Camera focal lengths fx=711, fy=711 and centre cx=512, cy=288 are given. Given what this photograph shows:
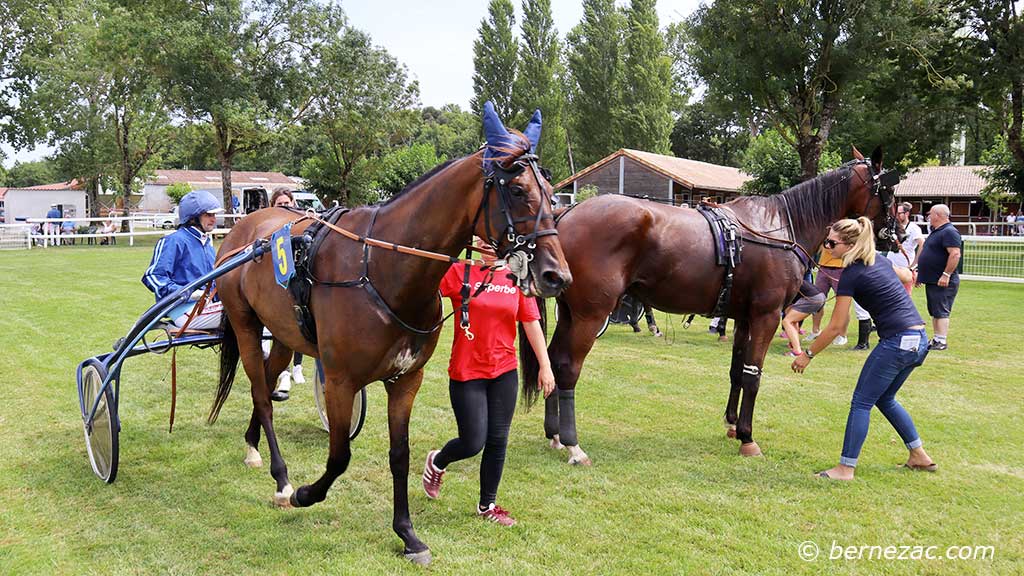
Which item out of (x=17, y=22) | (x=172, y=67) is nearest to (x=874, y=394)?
(x=172, y=67)

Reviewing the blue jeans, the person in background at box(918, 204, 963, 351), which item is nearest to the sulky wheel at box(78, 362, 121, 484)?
the blue jeans

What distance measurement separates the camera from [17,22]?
109ft

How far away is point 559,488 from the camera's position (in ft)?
16.1

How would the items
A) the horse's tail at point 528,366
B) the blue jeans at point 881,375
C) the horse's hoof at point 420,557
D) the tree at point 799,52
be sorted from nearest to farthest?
the horse's hoof at point 420,557
the blue jeans at point 881,375
the horse's tail at point 528,366
the tree at point 799,52

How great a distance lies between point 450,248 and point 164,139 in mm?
41352

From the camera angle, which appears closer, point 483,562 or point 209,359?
point 483,562

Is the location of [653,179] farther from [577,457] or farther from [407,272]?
[407,272]

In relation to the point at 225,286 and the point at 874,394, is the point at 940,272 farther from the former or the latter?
the point at 225,286

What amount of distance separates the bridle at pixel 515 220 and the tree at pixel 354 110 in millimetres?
29768

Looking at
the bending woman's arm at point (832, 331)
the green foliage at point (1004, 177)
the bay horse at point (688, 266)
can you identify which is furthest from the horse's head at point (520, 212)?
the green foliage at point (1004, 177)

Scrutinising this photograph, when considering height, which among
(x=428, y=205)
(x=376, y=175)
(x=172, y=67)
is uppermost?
(x=172, y=67)

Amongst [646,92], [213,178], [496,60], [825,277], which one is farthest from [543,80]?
[825,277]

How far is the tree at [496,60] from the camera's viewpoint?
155 ft

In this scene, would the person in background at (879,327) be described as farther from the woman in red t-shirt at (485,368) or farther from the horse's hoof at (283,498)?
the horse's hoof at (283,498)
